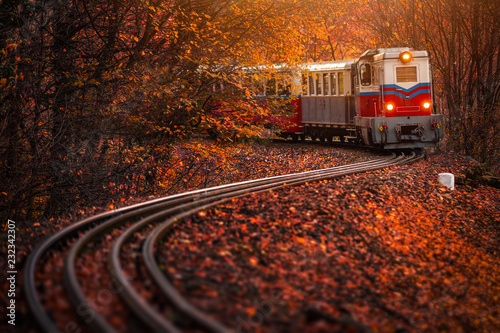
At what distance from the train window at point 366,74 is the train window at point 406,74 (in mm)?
1063

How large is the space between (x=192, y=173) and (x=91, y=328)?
1311cm

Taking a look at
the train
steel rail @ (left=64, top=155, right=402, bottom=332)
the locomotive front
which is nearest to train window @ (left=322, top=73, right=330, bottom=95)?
the train

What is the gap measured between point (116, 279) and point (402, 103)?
586 inches

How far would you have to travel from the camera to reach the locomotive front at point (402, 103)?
17391 millimetres

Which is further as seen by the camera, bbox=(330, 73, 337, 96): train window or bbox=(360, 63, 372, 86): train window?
bbox=(330, 73, 337, 96): train window

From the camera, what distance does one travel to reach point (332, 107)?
72.1ft

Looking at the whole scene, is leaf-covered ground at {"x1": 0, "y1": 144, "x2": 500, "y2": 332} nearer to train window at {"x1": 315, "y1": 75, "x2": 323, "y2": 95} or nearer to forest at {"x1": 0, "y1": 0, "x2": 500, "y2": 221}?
forest at {"x1": 0, "y1": 0, "x2": 500, "y2": 221}

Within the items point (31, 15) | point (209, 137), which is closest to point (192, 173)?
point (209, 137)

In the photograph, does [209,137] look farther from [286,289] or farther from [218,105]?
[286,289]

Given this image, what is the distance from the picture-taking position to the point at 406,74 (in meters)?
17.9

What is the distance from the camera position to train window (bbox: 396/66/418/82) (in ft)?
58.3

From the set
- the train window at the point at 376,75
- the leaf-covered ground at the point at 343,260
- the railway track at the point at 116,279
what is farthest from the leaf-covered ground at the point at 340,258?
the train window at the point at 376,75

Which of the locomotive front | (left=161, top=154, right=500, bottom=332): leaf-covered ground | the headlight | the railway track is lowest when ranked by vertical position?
(left=161, top=154, right=500, bottom=332): leaf-covered ground

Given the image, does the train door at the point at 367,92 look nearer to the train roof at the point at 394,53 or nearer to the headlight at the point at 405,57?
the train roof at the point at 394,53
